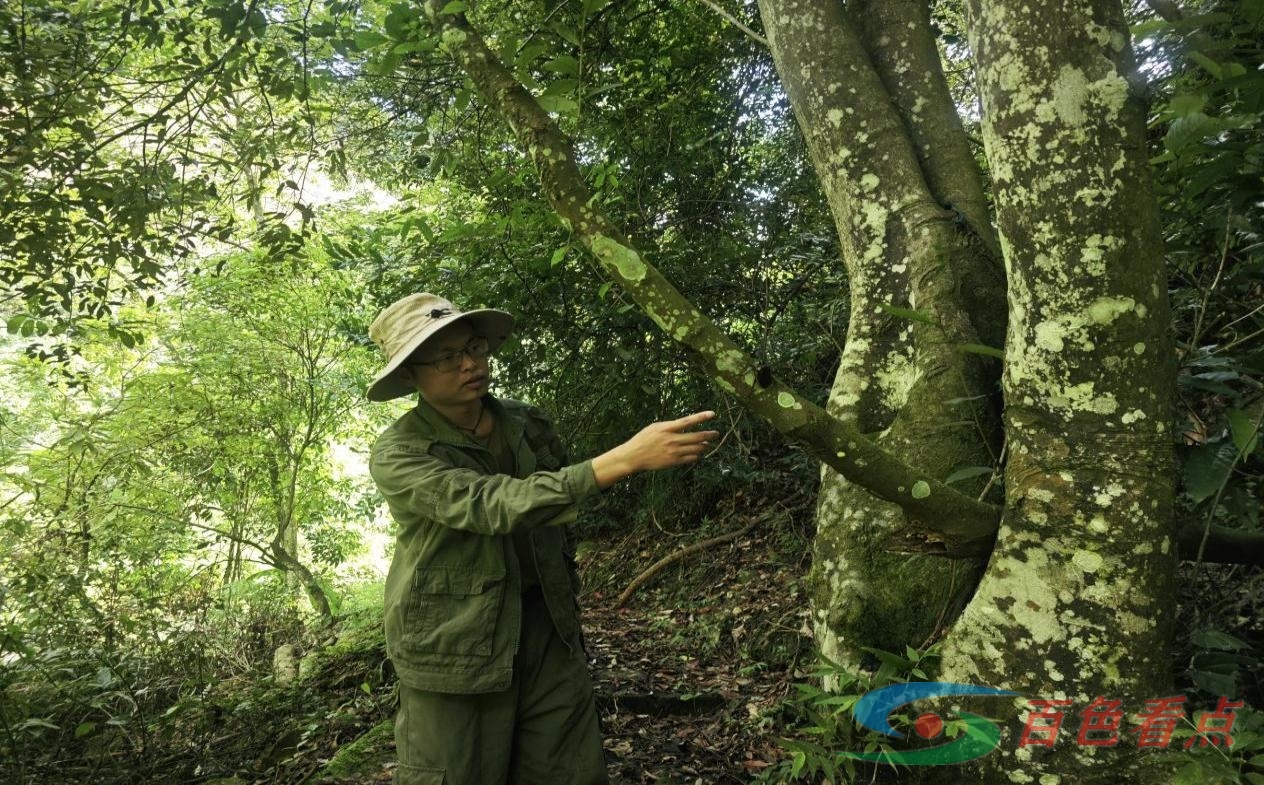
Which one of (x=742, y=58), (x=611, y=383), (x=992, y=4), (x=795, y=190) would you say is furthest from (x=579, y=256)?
(x=992, y=4)

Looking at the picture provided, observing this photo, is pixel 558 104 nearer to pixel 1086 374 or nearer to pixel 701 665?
pixel 1086 374

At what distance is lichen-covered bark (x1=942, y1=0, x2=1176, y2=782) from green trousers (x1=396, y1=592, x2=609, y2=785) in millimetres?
1394

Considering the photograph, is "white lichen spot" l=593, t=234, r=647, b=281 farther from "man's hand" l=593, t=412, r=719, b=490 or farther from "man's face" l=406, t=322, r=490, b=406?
"man's face" l=406, t=322, r=490, b=406

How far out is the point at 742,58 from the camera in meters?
5.59

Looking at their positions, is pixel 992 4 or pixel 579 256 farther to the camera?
pixel 579 256

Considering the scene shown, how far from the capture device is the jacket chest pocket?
7.98 ft

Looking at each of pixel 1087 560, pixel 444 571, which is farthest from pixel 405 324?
pixel 1087 560

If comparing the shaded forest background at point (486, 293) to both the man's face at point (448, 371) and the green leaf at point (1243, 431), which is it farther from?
the man's face at point (448, 371)

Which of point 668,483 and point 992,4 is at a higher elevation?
point 992,4

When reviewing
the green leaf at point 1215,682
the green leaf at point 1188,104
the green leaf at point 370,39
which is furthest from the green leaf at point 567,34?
the green leaf at point 1215,682

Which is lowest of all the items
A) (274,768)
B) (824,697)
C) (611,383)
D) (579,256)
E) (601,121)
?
(274,768)

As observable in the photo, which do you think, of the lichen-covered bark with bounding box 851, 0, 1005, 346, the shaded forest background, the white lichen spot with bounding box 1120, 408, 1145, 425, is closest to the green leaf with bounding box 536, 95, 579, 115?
the shaded forest background

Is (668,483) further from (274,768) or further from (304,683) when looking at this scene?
(274,768)

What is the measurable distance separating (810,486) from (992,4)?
3.61 metres
